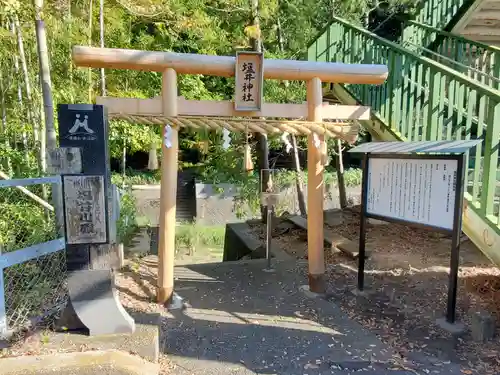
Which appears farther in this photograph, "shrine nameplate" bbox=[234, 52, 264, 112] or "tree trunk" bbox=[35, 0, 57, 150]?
"tree trunk" bbox=[35, 0, 57, 150]

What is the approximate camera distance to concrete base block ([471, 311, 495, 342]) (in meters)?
4.03

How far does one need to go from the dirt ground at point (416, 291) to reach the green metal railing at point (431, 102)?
41.4 inches

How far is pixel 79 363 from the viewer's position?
3270 millimetres

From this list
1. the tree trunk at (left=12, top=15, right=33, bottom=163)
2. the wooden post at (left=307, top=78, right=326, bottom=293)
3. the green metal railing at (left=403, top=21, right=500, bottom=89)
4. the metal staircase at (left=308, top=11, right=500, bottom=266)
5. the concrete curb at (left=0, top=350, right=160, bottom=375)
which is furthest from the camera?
the green metal railing at (left=403, top=21, right=500, bottom=89)

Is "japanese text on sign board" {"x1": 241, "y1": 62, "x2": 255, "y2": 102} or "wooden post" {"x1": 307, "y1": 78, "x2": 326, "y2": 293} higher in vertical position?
"japanese text on sign board" {"x1": 241, "y1": 62, "x2": 255, "y2": 102}

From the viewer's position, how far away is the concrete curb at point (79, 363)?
318 cm

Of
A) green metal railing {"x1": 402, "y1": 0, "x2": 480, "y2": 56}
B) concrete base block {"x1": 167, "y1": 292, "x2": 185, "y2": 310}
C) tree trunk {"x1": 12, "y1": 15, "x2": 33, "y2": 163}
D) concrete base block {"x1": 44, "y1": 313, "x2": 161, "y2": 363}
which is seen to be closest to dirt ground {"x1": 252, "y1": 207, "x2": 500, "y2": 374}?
concrete base block {"x1": 167, "y1": 292, "x2": 185, "y2": 310}

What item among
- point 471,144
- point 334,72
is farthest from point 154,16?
point 471,144

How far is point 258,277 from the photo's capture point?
628 cm

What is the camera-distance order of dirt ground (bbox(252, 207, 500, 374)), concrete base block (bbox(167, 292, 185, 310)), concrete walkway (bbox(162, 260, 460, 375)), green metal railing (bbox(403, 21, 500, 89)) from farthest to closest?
green metal railing (bbox(403, 21, 500, 89)), concrete base block (bbox(167, 292, 185, 310)), dirt ground (bbox(252, 207, 500, 374)), concrete walkway (bbox(162, 260, 460, 375))

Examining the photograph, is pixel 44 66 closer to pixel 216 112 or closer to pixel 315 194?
pixel 216 112

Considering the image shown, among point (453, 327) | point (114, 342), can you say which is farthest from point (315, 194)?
Answer: point (114, 342)

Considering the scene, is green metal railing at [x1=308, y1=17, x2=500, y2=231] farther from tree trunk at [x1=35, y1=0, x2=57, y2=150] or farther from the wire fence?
tree trunk at [x1=35, y1=0, x2=57, y2=150]

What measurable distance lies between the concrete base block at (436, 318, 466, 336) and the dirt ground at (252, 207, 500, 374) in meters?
0.06
